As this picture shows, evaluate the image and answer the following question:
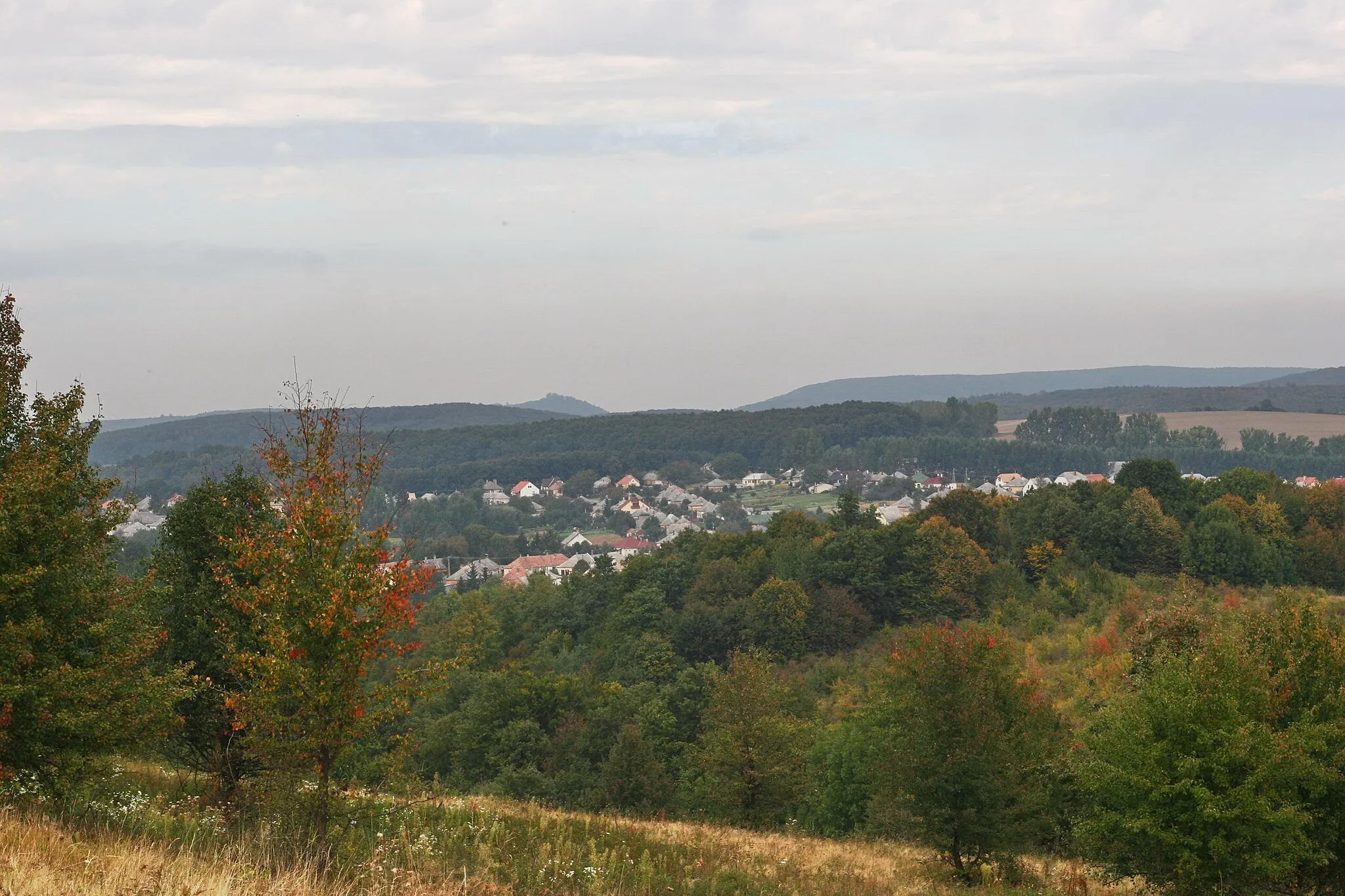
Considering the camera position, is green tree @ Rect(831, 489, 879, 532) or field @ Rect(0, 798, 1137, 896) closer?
field @ Rect(0, 798, 1137, 896)

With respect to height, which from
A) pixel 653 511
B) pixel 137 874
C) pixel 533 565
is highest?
pixel 137 874

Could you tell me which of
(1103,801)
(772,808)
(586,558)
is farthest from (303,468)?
(586,558)

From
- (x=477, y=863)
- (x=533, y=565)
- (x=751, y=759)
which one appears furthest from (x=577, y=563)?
(x=477, y=863)

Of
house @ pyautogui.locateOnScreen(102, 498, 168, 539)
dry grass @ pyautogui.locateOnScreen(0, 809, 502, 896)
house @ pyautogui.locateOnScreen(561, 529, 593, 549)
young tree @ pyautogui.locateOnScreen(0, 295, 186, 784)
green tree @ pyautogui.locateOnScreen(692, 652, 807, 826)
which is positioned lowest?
house @ pyautogui.locateOnScreen(561, 529, 593, 549)

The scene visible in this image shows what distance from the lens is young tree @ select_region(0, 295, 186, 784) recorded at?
37.2 ft

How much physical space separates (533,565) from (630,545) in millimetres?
23899

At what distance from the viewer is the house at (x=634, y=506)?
18188cm

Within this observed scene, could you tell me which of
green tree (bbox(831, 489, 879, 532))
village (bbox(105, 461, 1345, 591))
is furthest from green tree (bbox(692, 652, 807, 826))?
village (bbox(105, 461, 1345, 591))

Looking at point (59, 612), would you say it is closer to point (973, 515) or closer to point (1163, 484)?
point (973, 515)

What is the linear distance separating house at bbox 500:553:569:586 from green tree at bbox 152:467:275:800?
9809 cm

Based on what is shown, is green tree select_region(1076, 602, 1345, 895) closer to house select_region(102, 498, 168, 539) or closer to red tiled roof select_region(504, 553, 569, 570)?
house select_region(102, 498, 168, 539)

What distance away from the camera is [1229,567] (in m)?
60.1

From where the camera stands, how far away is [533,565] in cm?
12569

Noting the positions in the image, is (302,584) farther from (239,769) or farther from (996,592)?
(996,592)
